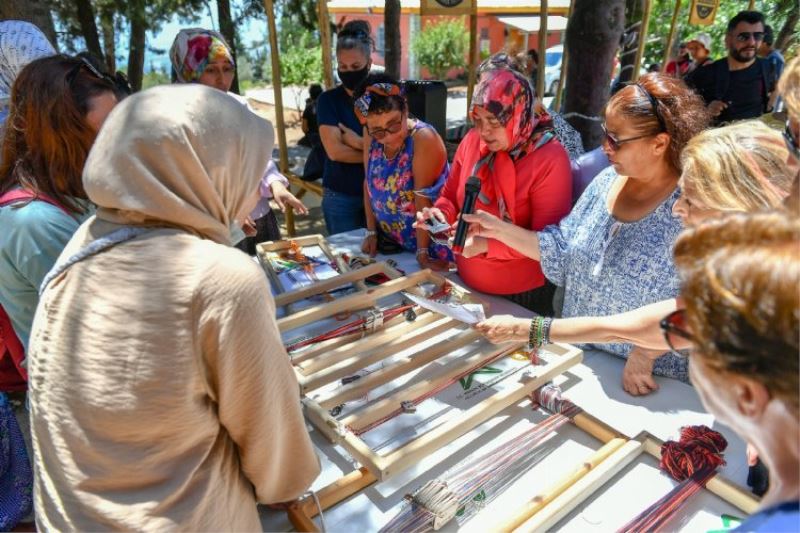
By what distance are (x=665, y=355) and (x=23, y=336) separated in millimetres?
2089

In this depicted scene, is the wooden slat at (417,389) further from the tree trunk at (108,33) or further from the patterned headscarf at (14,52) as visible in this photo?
the tree trunk at (108,33)

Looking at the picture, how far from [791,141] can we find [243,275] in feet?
3.96

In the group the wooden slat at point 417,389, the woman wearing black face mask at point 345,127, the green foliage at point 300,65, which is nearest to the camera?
the wooden slat at point 417,389

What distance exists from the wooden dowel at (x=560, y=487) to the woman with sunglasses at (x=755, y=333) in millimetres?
589

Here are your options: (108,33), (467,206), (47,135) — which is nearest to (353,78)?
(467,206)

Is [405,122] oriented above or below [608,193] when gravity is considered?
above

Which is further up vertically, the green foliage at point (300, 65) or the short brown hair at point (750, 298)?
the green foliage at point (300, 65)

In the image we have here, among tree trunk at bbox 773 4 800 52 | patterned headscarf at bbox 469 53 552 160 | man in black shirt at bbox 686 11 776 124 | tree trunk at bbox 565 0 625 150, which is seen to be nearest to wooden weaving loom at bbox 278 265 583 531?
patterned headscarf at bbox 469 53 552 160

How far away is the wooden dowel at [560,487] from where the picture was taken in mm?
1226

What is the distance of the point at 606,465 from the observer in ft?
4.45

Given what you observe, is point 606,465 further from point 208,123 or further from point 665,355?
point 208,123

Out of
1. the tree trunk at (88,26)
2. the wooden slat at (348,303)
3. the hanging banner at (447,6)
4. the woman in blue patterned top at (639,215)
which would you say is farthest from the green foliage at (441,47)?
the woman in blue patterned top at (639,215)

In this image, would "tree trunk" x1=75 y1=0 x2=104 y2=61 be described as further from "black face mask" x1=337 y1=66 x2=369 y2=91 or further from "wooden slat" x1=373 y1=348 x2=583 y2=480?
"wooden slat" x1=373 y1=348 x2=583 y2=480

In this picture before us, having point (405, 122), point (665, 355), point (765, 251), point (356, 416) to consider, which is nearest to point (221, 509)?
point (356, 416)
